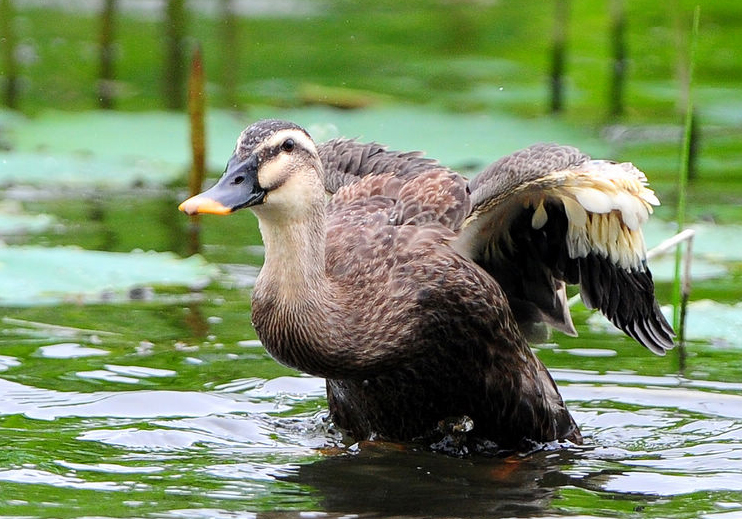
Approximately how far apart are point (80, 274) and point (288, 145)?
3.15 m

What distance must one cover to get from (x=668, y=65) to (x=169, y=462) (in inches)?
474

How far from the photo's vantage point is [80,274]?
9.22 m

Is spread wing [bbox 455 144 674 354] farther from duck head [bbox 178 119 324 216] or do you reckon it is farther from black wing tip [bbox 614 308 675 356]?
duck head [bbox 178 119 324 216]

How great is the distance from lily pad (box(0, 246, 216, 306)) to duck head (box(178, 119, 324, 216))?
269 centimetres

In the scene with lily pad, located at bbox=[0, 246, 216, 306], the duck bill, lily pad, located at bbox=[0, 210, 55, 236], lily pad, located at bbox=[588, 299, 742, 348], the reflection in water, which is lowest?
the reflection in water

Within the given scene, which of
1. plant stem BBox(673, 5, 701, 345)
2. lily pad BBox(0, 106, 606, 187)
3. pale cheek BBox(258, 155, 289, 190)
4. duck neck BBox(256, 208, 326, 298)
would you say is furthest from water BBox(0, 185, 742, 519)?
lily pad BBox(0, 106, 606, 187)

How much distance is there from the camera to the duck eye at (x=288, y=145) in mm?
6462

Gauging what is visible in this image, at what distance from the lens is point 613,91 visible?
15695 millimetres

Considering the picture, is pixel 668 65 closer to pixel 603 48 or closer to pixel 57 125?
pixel 603 48

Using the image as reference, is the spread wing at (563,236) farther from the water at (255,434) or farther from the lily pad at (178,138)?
the lily pad at (178,138)

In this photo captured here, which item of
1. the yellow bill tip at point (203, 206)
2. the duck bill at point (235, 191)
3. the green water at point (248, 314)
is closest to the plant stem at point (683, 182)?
the green water at point (248, 314)

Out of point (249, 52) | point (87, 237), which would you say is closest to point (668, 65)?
point (249, 52)

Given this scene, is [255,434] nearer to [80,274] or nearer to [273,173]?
[273,173]

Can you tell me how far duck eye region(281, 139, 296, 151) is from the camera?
254 inches
